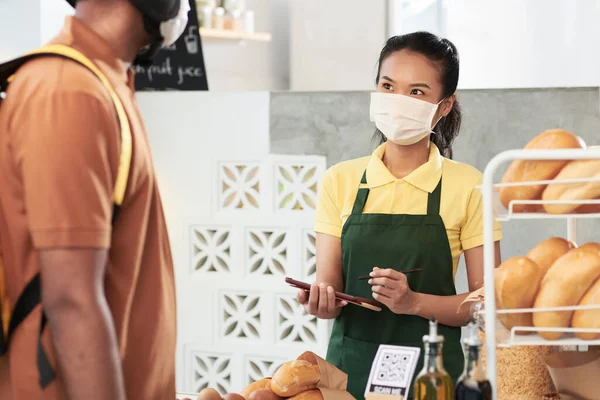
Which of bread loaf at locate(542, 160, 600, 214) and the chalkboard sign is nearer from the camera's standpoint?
bread loaf at locate(542, 160, 600, 214)

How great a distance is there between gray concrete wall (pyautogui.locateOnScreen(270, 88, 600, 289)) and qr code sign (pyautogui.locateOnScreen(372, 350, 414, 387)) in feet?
5.52

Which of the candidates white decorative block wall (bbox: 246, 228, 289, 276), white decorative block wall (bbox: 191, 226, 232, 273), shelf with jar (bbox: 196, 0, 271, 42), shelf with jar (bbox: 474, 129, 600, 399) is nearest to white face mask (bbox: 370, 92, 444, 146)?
shelf with jar (bbox: 474, 129, 600, 399)

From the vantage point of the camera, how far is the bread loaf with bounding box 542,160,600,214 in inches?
51.1

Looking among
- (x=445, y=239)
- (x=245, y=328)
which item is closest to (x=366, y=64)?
(x=245, y=328)

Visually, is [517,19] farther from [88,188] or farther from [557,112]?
[88,188]

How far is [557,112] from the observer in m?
2.87

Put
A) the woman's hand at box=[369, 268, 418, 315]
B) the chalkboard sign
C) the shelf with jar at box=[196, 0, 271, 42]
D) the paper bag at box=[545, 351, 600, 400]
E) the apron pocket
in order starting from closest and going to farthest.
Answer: the paper bag at box=[545, 351, 600, 400] → the woman's hand at box=[369, 268, 418, 315] → the apron pocket → the chalkboard sign → the shelf with jar at box=[196, 0, 271, 42]

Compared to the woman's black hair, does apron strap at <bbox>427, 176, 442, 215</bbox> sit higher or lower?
lower

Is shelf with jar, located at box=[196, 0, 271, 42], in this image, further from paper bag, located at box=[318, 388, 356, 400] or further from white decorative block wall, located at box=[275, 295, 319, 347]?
paper bag, located at box=[318, 388, 356, 400]

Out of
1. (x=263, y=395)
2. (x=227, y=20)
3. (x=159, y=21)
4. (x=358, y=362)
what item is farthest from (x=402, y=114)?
(x=227, y=20)

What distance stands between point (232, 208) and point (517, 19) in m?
1.89

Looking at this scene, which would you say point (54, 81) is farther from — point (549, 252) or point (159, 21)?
point (549, 252)

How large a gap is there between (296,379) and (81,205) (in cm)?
63

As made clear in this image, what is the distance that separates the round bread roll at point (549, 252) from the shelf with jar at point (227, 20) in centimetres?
356
